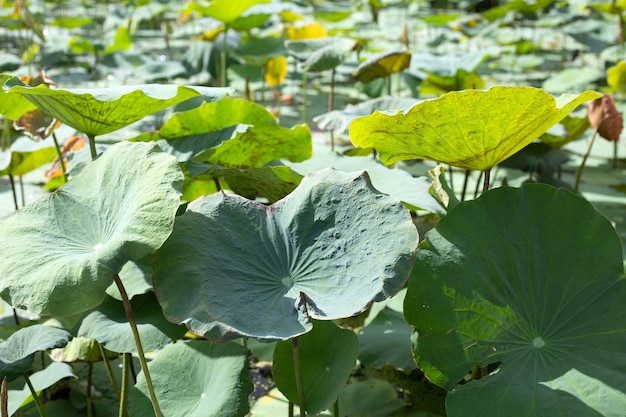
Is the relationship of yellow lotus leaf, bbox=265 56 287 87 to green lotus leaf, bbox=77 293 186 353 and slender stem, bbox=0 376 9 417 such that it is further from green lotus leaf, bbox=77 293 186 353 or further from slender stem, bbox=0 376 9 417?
slender stem, bbox=0 376 9 417

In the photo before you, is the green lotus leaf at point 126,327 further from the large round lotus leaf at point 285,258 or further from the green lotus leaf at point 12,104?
the green lotus leaf at point 12,104

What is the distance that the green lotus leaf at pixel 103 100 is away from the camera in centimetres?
112

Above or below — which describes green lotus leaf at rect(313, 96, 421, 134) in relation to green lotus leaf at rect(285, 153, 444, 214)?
below

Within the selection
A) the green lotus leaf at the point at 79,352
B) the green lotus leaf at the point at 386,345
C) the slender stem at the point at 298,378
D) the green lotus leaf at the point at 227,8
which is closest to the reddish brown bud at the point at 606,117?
the green lotus leaf at the point at 386,345

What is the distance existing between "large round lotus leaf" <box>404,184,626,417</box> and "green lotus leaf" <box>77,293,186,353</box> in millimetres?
397

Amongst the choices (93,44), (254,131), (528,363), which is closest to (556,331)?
(528,363)

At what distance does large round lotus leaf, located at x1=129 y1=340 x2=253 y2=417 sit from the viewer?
1.09 metres

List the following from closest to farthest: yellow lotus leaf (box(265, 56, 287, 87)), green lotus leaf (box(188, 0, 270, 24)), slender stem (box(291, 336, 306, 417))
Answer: slender stem (box(291, 336, 306, 417))
green lotus leaf (box(188, 0, 270, 24))
yellow lotus leaf (box(265, 56, 287, 87))

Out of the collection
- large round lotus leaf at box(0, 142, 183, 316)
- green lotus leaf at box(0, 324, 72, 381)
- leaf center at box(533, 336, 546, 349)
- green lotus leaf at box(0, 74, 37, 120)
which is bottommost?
green lotus leaf at box(0, 324, 72, 381)

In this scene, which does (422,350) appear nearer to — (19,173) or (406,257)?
(406,257)

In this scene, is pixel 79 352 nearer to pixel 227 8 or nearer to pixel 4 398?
pixel 4 398

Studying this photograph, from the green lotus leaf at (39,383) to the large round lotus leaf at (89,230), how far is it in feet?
0.87

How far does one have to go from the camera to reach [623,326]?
1.06 meters

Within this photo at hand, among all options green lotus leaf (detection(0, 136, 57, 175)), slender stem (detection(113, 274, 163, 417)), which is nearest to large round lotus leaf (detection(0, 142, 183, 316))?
slender stem (detection(113, 274, 163, 417))
